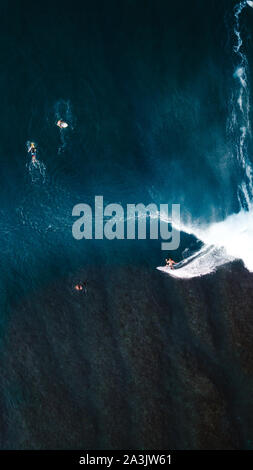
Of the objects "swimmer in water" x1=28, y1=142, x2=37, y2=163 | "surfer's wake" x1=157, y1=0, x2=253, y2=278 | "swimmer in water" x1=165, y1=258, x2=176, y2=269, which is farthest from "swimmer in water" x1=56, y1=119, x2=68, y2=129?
"swimmer in water" x1=165, y1=258, x2=176, y2=269

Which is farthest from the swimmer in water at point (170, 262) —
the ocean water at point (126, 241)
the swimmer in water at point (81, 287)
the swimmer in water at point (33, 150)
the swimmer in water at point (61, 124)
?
the swimmer in water at point (61, 124)

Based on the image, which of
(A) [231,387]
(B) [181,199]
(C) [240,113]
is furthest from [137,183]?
(A) [231,387]

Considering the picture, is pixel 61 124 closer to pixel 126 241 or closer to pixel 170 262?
pixel 126 241

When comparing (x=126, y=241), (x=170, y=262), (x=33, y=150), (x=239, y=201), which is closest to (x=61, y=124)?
(x=33, y=150)

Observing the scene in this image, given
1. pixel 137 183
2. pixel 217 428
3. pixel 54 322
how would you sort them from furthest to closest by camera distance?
pixel 137 183, pixel 54 322, pixel 217 428

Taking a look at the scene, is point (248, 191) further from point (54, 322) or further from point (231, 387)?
point (54, 322)

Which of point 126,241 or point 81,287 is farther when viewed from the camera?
point 126,241

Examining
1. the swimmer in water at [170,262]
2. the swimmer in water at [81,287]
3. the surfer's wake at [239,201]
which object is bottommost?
the swimmer in water at [81,287]

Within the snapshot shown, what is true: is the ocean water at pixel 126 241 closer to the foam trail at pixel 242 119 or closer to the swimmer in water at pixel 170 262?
the foam trail at pixel 242 119
